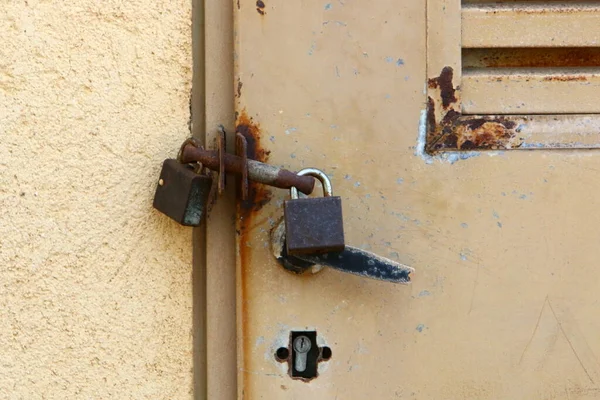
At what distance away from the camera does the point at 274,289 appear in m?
0.83

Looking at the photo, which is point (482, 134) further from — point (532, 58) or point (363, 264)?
point (363, 264)

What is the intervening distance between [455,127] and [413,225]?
0.46 ft

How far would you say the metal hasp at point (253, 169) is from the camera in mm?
771

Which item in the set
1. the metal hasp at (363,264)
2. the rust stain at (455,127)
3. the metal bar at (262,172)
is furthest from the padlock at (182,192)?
the rust stain at (455,127)

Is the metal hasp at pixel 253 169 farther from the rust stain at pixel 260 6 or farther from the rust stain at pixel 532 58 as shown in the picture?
the rust stain at pixel 532 58

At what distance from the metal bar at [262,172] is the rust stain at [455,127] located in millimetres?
181

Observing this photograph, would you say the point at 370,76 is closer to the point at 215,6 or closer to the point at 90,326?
the point at 215,6

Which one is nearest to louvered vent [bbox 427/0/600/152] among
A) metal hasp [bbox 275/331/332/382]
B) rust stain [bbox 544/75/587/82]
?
rust stain [bbox 544/75/587/82]

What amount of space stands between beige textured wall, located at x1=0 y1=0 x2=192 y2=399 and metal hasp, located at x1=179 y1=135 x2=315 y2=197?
103 mm

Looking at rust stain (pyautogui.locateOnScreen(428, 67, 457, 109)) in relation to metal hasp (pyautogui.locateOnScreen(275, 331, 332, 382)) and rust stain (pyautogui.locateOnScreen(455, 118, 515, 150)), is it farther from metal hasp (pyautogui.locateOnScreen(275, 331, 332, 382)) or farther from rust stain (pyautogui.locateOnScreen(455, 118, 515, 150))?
metal hasp (pyautogui.locateOnScreen(275, 331, 332, 382))

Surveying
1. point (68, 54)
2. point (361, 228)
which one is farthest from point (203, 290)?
point (68, 54)

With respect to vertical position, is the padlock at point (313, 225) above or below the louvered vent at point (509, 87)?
below

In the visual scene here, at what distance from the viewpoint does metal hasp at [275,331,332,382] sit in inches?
32.5

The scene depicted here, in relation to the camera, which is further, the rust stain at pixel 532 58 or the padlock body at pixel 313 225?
the rust stain at pixel 532 58
